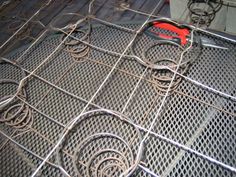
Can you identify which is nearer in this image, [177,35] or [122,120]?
[122,120]

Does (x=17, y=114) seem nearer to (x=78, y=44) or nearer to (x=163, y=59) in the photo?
(x=78, y=44)

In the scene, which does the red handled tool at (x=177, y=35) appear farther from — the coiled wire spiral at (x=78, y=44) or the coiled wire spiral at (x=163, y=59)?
the coiled wire spiral at (x=78, y=44)

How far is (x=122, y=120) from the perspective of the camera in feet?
2.39

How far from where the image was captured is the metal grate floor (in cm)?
68

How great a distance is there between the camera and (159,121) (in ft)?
2.39

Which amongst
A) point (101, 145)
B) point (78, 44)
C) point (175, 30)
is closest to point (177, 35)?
point (175, 30)

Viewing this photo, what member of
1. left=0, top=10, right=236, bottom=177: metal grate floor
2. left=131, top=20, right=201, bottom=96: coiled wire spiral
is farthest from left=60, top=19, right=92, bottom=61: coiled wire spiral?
left=131, top=20, right=201, bottom=96: coiled wire spiral

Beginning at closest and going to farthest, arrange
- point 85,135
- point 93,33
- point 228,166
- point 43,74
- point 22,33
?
point 228,166
point 85,135
point 43,74
point 93,33
point 22,33

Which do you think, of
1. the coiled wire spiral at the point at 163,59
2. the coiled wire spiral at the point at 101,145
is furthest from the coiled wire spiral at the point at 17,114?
the coiled wire spiral at the point at 163,59

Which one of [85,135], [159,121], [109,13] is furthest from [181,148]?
[109,13]

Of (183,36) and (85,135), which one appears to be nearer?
(85,135)

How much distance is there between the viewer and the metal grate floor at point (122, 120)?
0.68 m

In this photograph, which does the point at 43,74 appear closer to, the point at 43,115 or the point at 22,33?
the point at 43,115

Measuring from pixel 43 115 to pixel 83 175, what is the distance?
0.22 meters
